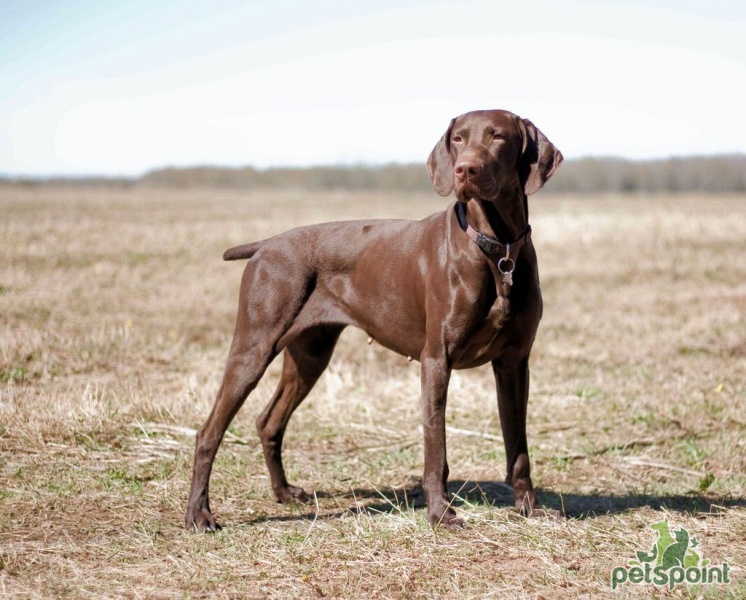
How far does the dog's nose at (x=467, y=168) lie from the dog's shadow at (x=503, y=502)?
5.90 ft

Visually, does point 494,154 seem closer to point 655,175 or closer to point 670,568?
point 670,568

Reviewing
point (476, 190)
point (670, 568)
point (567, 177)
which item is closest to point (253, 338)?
point (476, 190)

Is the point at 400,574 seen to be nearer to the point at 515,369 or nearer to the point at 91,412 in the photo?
the point at 515,369

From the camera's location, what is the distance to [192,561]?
420 cm

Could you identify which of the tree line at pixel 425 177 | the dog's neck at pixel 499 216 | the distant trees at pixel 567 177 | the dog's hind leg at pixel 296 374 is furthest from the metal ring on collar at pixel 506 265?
the distant trees at pixel 567 177

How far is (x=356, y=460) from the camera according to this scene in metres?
6.25

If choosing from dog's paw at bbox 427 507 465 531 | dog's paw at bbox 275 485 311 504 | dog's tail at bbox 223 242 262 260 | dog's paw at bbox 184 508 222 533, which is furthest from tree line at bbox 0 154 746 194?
dog's paw at bbox 184 508 222 533

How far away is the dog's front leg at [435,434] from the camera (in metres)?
4.64

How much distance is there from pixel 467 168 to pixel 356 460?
280 centimetres

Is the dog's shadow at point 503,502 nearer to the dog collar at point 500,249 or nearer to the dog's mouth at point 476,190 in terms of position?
the dog collar at point 500,249

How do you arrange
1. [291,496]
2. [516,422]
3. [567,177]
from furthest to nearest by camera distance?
[567,177], [291,496], [516,422]

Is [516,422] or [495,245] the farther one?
[516,422]

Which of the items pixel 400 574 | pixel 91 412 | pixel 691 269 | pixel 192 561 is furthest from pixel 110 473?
pixel 691 269

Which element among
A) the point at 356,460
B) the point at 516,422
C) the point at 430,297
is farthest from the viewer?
the point at 356,460
